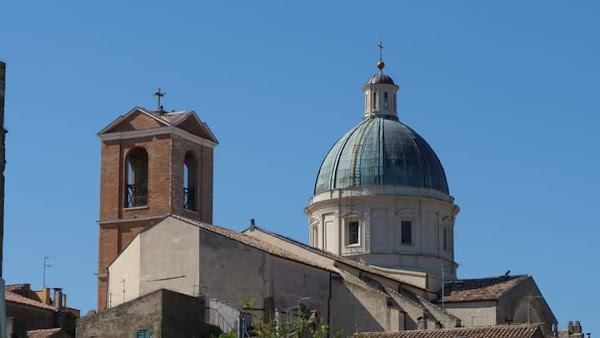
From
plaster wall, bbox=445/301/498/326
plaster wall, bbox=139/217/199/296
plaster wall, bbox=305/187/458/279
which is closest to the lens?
plaster wall, bbox=139/217/199/296

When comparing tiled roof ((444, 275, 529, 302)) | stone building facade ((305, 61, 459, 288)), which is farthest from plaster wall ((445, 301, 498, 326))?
stone building facade ((305, 61, 459, 288))

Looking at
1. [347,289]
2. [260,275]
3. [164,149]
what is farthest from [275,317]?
[164,149]

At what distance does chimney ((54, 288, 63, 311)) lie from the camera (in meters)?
57.4

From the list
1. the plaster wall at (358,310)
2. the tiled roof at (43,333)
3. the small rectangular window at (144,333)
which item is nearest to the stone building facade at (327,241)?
the plaster wall at (358,310)

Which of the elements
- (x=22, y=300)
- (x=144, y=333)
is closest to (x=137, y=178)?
(x=22, y=300)

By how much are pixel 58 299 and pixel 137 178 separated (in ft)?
21.8

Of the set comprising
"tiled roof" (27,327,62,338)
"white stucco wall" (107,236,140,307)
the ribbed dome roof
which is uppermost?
the ribbed dome roof

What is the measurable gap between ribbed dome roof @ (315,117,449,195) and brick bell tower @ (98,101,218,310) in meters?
6.44

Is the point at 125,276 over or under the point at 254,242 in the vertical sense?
under

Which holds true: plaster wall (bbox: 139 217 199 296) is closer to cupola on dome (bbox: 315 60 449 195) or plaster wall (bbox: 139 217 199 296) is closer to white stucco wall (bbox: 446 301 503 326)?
white stucco wall (bbox: 446 301 503 326)

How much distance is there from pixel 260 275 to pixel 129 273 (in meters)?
5.30

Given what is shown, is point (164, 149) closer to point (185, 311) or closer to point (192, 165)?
point (192, 165)

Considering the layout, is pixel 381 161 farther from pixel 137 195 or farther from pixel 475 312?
pixel 137 195

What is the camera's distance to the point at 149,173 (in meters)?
60.8
